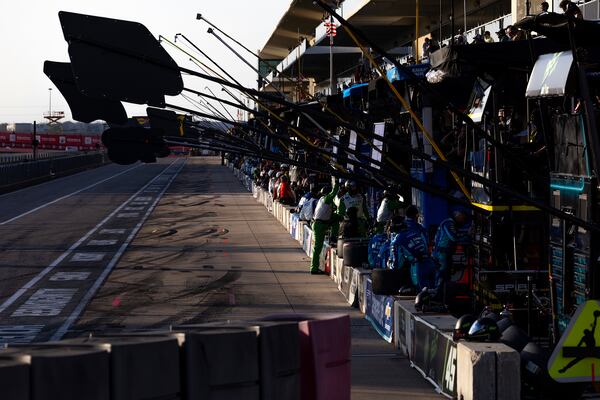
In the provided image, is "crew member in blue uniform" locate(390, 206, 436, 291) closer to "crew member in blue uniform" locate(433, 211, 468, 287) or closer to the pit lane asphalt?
"crew member in blue uniform" locate(433, 211, 468, 287)

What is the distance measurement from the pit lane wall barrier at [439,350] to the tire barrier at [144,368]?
3089 millimetres

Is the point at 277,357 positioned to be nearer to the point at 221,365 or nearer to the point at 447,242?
the point at 221,365

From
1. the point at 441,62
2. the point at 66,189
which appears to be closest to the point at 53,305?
the point at 441,62

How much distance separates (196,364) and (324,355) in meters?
1.35

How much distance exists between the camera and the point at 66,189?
2331 inches

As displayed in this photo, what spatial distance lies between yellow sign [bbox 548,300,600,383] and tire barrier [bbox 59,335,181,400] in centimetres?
311

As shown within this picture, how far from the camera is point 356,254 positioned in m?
18.7

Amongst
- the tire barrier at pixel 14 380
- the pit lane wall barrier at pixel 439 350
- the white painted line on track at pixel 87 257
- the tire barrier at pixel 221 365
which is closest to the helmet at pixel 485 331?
the pit lane wall barrier at pixel 439 350

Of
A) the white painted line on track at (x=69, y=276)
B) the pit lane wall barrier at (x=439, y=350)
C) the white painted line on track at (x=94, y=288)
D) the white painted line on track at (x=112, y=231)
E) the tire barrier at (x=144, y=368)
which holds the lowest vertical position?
the white painted line on track at (x=69, y=276)

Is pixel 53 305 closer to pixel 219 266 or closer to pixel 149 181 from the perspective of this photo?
pixel 219 266

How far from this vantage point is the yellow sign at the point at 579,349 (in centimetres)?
884

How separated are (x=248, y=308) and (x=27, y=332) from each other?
144 inches

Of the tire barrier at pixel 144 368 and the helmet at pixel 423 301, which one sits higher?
the tire barrier at pixel 144 368

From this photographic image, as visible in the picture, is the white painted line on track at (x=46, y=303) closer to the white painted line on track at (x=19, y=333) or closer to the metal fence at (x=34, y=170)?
the white painted line on track at (x=19, y=333)
